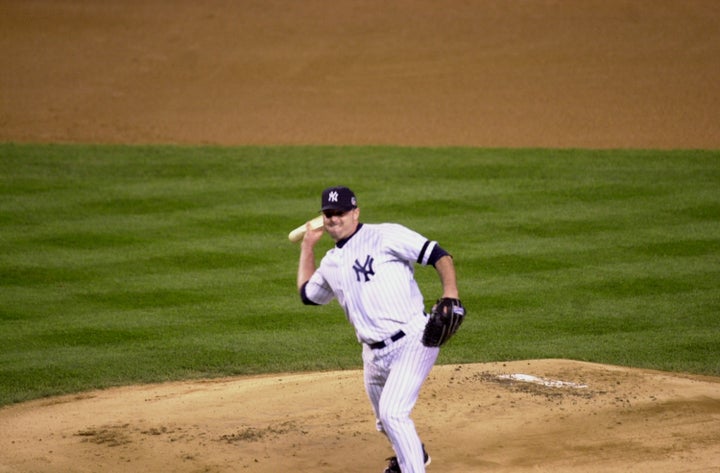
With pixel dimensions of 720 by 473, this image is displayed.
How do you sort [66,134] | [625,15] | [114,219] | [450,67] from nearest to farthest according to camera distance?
[114,219], [66,134], [450,67], [625,15]

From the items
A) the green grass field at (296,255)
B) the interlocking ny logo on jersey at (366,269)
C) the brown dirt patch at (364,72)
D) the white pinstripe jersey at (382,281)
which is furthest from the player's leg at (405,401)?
the brown dirt patch at (364,72)

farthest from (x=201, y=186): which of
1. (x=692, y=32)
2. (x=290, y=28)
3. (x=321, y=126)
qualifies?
(x=692, y=32)

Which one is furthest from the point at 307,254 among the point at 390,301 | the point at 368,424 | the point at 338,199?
the point at 368,424

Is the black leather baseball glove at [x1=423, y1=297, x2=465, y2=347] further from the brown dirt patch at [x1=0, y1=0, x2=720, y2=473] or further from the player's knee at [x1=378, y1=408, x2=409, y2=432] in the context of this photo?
the brown dirt patch at [x1=0, y1=0, x2=720, y2=473]

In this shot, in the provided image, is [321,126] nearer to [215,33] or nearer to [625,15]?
[215,33]

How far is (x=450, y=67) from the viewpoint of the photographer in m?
21.5

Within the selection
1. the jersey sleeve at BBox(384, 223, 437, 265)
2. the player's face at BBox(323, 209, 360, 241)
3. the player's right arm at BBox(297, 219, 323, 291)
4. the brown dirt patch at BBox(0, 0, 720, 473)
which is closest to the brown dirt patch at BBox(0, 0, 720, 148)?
the brown dirt patch at BBox(0, 0, 720, 473)

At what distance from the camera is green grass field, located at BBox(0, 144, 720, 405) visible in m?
9.41

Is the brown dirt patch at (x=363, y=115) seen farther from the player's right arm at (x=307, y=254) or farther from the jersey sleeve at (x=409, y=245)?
the jersey sleeve at (x=409, y=245)

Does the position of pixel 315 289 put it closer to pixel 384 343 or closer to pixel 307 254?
pixel 307 254

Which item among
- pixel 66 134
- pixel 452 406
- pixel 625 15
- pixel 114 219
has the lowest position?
pixel 452 406

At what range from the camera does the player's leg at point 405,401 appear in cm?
576

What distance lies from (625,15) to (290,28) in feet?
22.6

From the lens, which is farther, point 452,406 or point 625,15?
point 625,15
